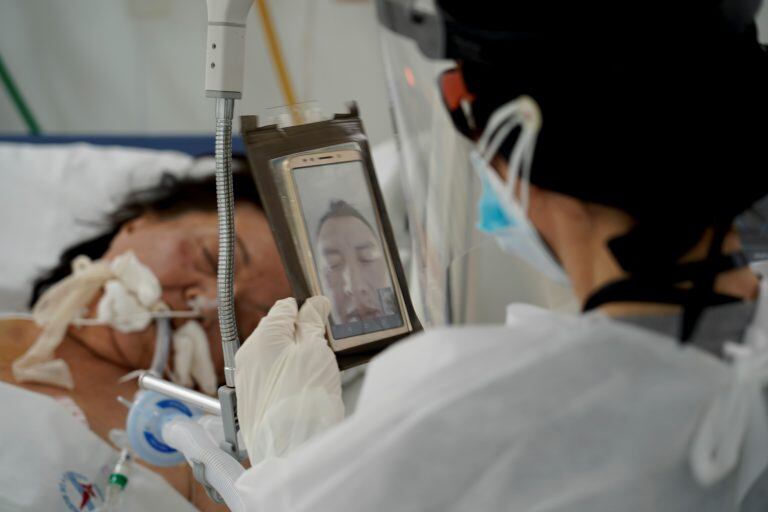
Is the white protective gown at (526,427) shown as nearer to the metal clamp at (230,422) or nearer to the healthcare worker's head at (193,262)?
the metal clamp at (230,422)

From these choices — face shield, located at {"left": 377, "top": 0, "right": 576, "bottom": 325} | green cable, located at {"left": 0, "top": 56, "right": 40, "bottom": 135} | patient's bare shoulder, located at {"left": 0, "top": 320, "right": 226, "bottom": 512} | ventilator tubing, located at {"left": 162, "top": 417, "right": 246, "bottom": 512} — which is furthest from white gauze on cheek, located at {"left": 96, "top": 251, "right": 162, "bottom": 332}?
green cable, located at {"left": 0, "top": 56, "right": 40, "bottom": 135}

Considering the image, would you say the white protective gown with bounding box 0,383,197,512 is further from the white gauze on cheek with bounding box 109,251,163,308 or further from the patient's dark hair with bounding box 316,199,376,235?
the patient's dark hair with bounding box 316,199,376,235

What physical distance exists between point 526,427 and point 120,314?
1065 mm

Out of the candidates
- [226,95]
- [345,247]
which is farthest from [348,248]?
[226,95]

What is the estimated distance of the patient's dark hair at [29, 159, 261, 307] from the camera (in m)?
1.57

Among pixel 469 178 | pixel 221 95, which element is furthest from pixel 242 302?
pixel 469 178

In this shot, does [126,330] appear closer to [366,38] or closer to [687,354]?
[687,354]

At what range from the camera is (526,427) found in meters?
0.59

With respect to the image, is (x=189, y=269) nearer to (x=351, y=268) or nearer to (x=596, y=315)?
(x=351, y=268)

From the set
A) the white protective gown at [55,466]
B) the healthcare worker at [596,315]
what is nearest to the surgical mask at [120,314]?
the white protective gown at [55,466]

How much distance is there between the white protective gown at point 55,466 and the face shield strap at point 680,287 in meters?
0.89

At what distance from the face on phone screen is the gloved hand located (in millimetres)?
58

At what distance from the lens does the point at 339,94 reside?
2305 mm

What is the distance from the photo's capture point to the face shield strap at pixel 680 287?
61 centimetres
